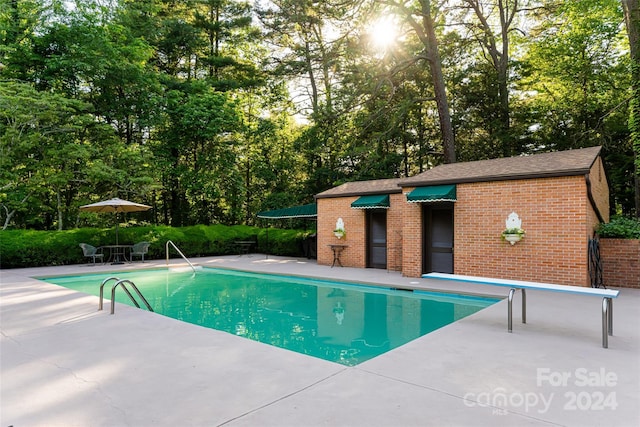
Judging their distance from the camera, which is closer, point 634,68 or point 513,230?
point 513,230

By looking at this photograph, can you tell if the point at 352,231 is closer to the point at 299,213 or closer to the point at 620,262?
the point at 299,213

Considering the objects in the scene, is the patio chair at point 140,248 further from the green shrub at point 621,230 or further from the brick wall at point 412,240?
the green shrub at point 621,230

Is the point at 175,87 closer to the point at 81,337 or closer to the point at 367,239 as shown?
the point at 367,239

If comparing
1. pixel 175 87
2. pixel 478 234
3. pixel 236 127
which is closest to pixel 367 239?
pixel 478 234

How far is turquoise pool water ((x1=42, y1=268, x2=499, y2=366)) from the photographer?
5.88 metres

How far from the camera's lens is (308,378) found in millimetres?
3570

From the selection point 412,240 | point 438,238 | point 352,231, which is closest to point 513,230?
point 438,238

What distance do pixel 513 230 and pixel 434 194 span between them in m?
2.09

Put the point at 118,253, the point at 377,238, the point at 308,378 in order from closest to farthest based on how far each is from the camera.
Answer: the point at 308,378, the point at 377,238, the point at 118,253

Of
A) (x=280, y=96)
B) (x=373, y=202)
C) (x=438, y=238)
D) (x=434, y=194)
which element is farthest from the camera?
(x=280, y=96)

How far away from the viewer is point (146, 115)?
1988 centimetres

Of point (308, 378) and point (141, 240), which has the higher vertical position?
point (141, 240)

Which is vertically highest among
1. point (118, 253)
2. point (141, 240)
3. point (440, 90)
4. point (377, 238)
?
point (440, 90)

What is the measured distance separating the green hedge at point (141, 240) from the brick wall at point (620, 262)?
11.3m
